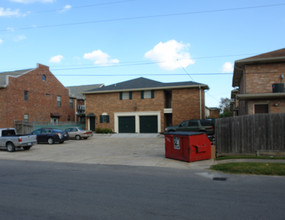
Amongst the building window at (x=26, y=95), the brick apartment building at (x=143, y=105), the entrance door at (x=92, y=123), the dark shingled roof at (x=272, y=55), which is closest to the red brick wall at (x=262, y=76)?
the dark shingled roof at (x=272, y=55)

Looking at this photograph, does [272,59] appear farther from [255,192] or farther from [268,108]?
[255,192]

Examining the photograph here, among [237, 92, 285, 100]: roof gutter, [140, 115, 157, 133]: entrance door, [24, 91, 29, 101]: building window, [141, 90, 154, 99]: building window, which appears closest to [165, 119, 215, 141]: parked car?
[237, 92, 285, 100]: roof gutter

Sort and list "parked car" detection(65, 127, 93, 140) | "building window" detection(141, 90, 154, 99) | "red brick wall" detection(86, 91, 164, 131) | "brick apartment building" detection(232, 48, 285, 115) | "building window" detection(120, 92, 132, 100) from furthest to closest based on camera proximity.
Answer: "building window" detection(120, 92, 132, 100)
"building window" detection(141, 90, 154, 99)
"red brick wall" detection(86, 91, 164, 131)
"parked car" detection(65, 127, 93, 140)
"brick apartment building" detection(232, 48, 285, 115)

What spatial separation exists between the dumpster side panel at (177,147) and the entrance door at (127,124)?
61.3 ft

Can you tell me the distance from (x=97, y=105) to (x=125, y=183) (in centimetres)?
2651

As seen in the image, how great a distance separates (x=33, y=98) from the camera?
1379 inches

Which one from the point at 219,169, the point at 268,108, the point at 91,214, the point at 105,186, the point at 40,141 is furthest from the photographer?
the point at 40,141

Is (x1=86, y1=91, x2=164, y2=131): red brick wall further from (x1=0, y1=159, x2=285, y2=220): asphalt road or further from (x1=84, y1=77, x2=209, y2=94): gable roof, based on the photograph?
(x1=0, y1=159, x2=285, y2=220): asphalt road

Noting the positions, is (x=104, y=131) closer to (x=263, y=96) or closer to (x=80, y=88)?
(x=263, y=96)

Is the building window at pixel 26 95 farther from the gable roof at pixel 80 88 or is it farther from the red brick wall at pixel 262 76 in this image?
the red brick wall at pixel 262 76

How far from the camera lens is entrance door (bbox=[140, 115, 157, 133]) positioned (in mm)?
31188

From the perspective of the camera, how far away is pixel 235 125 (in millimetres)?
13281

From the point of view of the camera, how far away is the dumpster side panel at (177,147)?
40.4 ft

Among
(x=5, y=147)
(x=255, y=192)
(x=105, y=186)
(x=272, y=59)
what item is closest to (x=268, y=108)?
(x=272, y=59)
